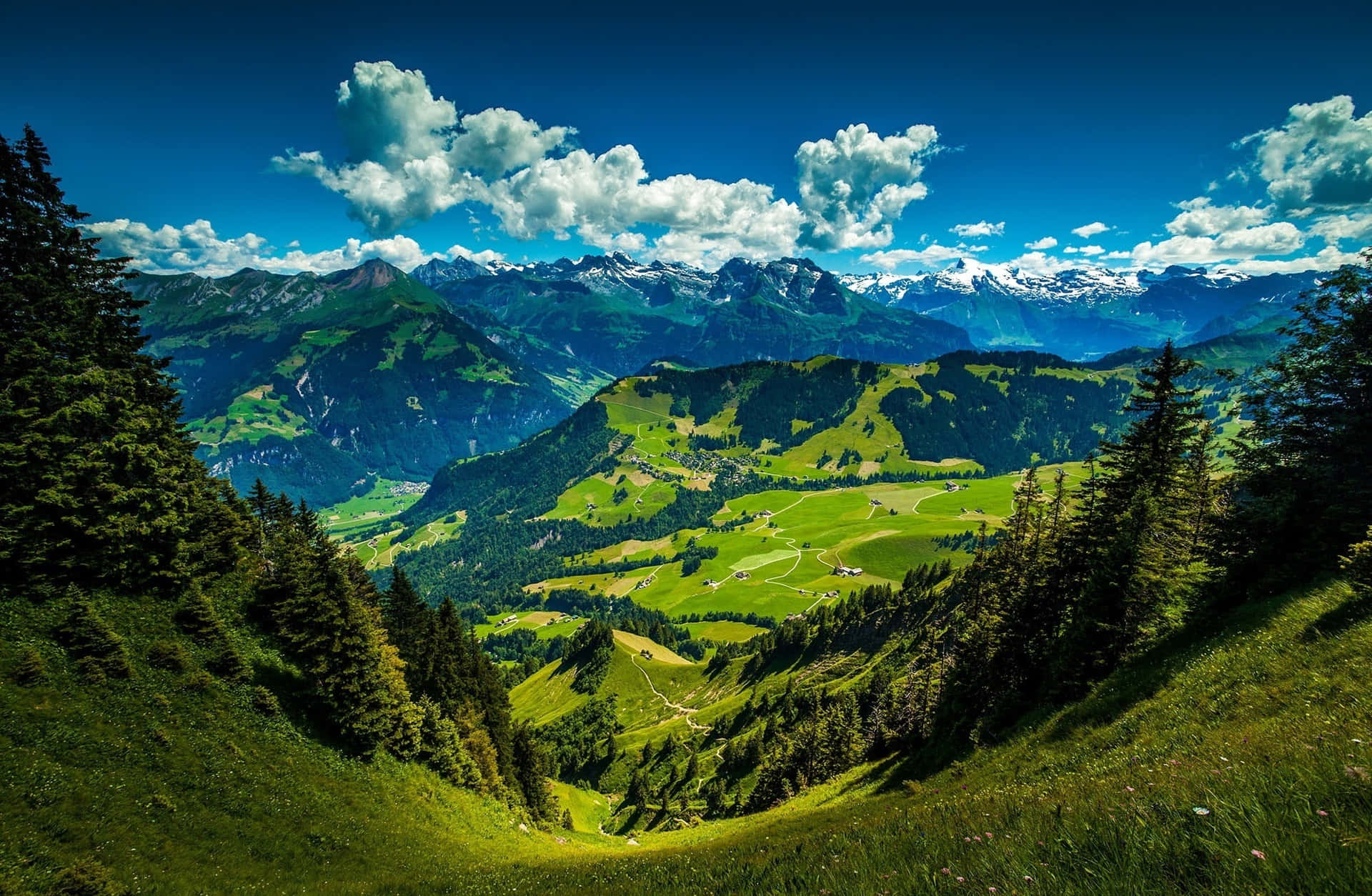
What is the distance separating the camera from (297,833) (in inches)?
1183

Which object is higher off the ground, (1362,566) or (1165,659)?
(1362,566)

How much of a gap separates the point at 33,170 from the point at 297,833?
50312 millimetres

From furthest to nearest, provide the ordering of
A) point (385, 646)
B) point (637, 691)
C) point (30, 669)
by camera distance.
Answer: point (637, 691), point (385, 646), point (30, 669)

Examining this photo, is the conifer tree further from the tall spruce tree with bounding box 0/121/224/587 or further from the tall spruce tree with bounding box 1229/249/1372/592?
the tall spruce tree with bounding box 1229/249/1372/592

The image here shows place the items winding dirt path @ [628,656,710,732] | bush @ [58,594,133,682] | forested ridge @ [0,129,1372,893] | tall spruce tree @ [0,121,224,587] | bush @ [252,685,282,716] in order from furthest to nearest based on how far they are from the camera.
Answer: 1. winding dirt path @ [628,656,710,732]
2. bush @ [252,685,282,716]
3. tall spruce tree @ [0,121,224,587]
4. bush @ [58,594,133,682]
5. forested ridge @ [0,129,1372,893]

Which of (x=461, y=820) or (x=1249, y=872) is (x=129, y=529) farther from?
(x=1249, y=872)

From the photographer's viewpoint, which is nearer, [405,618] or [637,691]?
[405,618]

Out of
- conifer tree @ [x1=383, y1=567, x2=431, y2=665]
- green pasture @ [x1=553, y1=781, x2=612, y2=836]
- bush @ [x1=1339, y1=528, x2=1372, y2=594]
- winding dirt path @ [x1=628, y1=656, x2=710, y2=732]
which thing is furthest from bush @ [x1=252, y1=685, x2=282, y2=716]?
winding dirt path @ [x1=628, y1=656, x2=710, y2=732]

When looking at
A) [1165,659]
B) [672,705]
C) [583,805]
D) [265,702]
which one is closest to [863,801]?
[1165,659]

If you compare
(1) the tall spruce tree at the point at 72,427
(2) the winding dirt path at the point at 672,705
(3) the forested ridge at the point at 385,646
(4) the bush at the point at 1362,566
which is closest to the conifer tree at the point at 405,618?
(3) the forested ridge at the point at 385,646

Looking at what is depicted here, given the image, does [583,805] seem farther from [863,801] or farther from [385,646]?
[863,801]

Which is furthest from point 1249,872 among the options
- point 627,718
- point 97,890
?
point 627,718

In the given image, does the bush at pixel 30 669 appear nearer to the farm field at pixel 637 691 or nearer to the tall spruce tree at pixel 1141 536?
the tall spruce tree at pixel 1141 536

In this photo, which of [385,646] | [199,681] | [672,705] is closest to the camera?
[199,681]
